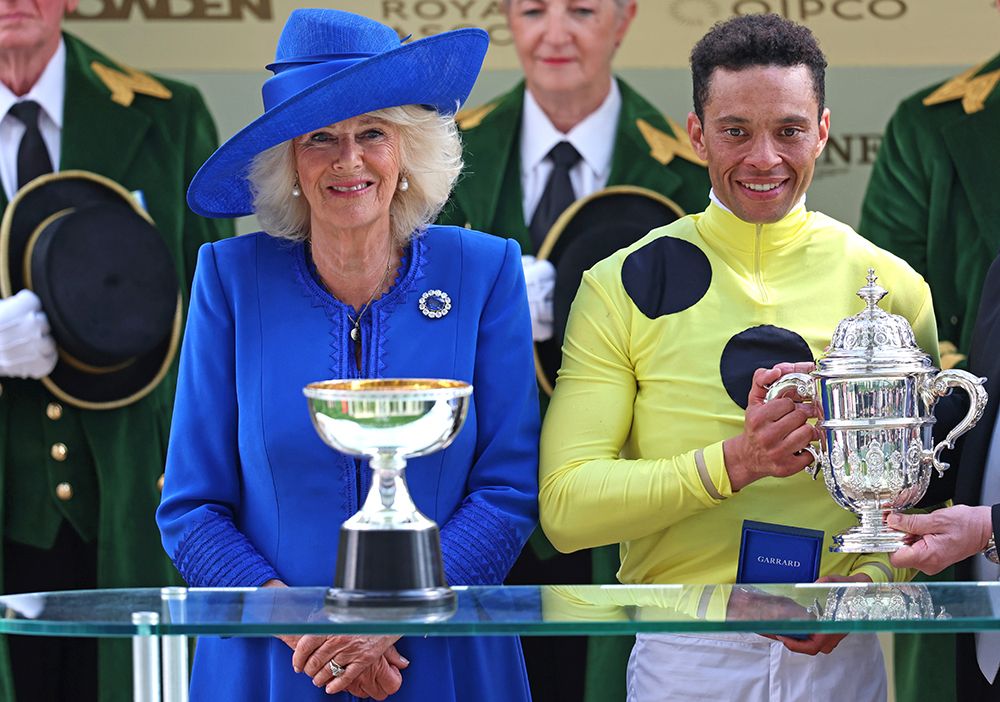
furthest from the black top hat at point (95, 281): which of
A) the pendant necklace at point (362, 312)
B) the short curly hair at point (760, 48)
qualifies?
the short curly hair at point (760, 48)

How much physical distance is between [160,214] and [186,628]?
2646 millimetres

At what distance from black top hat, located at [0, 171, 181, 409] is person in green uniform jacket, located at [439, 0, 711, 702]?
2.87 feet

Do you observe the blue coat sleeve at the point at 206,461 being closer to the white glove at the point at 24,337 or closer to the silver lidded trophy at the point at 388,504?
the silver lidded trophy at the point at 388,504

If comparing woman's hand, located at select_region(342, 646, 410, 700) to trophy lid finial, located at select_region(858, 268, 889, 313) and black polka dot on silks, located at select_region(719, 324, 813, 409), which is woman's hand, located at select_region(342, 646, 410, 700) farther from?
trophy lid finial, located at select_region(858, 268, 889, 313)

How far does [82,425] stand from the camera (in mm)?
4527

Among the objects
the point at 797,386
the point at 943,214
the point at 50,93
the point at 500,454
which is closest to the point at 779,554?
the point at 797,386

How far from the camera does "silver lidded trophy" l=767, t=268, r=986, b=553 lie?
2535 millimetres

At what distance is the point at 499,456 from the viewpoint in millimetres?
2807

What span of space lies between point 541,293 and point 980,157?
1.31m

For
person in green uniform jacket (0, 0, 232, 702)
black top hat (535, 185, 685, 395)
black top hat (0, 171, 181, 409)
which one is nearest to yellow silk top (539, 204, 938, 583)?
black top hat (535, 185, 685, 395)

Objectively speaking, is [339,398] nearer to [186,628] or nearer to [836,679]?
[186,628]

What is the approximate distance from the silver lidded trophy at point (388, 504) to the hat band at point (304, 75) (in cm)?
69

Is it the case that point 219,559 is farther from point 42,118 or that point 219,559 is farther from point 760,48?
point 42,118

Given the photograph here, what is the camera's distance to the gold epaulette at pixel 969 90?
4609 mm
